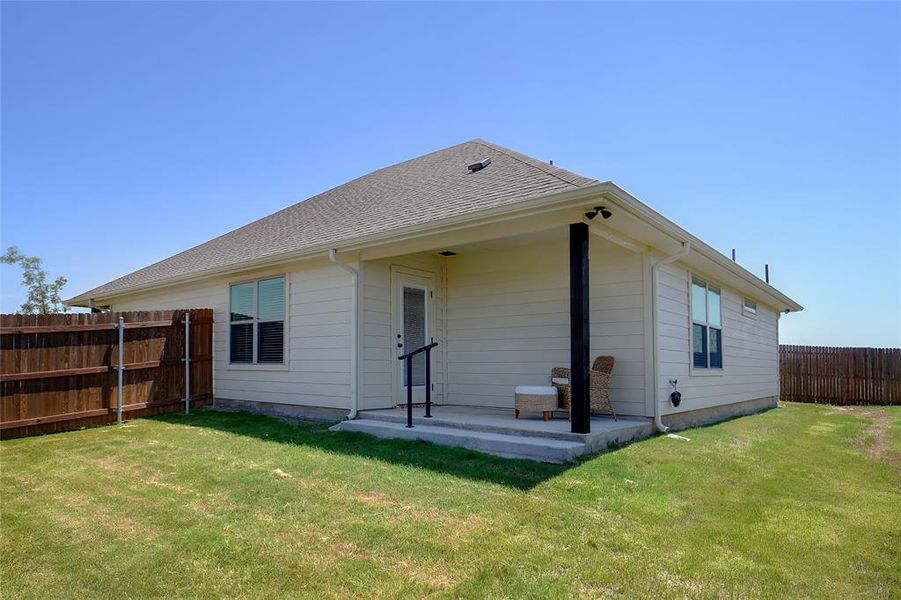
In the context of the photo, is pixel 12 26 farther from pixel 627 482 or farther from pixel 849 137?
pixel 849 137

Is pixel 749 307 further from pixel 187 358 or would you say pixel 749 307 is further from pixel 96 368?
pixel 96 368

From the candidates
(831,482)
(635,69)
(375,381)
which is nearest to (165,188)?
(375,381)

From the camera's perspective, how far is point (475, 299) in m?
8.73

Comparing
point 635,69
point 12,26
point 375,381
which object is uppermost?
point 12,26

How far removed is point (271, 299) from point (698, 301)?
7.23m

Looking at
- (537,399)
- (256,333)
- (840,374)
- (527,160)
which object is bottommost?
(840,374)

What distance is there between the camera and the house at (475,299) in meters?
6.36

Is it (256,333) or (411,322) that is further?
(256,333)

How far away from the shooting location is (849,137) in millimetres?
8859

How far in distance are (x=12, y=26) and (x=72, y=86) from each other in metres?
1.47

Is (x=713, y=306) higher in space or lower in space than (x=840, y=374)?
higher


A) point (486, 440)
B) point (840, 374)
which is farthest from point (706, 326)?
point (840, 374)

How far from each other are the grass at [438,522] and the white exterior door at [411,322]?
216cm

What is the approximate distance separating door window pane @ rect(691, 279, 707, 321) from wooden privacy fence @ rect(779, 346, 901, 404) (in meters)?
9.08
